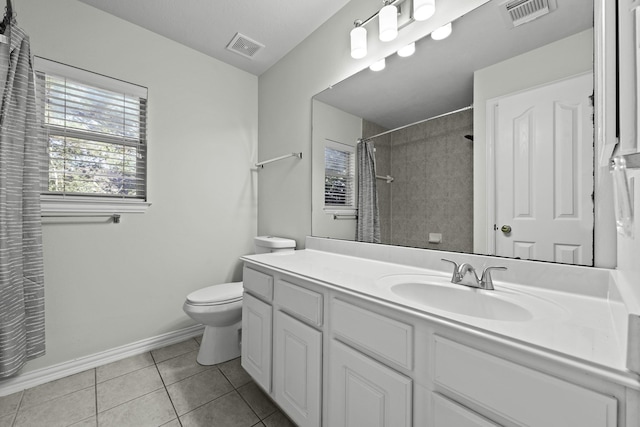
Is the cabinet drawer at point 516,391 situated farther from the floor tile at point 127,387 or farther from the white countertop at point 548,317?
the floor tile at point 127,387

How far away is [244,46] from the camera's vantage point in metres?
2.21

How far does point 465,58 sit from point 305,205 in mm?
1355

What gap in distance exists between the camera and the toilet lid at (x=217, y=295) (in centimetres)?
177

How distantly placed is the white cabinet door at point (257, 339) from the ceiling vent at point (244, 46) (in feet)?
6.33

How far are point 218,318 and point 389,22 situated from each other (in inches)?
80.0

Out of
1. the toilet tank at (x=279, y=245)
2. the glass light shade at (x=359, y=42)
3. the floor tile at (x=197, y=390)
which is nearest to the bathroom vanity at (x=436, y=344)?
the floor tile at (x=197, y=390)

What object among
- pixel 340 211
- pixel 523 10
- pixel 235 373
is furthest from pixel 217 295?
pixel 523 10

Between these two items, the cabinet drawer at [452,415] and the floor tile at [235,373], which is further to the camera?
the floor tile at [235,373]

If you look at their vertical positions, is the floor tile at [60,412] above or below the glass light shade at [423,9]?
below

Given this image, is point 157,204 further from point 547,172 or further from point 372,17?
point 547,172

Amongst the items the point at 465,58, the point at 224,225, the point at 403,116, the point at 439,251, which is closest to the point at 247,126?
the point at 224,225

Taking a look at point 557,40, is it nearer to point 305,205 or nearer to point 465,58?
point 465,58

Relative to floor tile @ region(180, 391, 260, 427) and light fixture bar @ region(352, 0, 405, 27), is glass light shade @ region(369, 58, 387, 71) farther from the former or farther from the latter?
floor tile @ region(180, 391, 260, 427)

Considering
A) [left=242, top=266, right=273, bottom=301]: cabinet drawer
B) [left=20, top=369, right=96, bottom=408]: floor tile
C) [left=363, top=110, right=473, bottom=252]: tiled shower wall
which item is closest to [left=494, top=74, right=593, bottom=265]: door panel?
[left=363, top=110, right=473, bottom=252]: tiled shower wall
